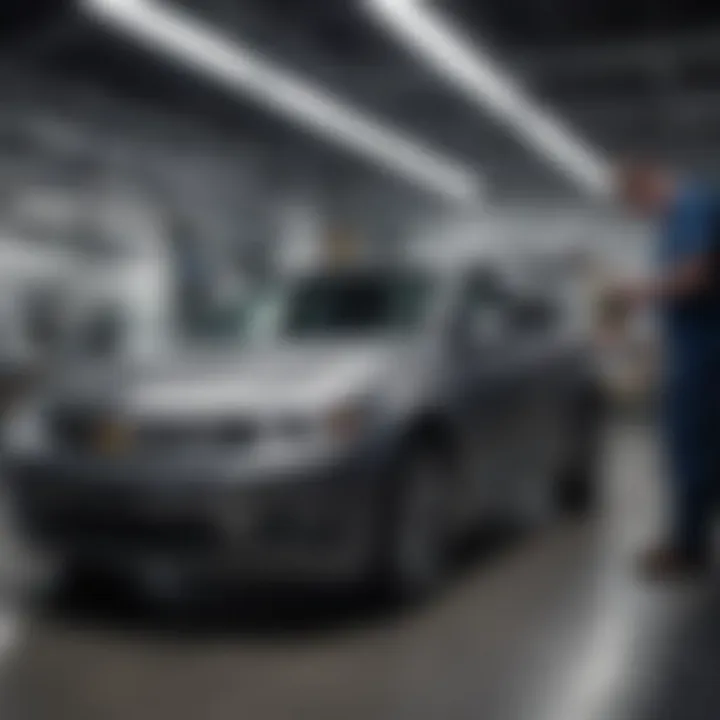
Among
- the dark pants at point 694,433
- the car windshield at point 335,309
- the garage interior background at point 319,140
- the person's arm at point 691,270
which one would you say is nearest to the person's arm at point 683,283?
the person's arm at point 691,270

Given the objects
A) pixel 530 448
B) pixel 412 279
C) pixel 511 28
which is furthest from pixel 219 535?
pixel 511 28

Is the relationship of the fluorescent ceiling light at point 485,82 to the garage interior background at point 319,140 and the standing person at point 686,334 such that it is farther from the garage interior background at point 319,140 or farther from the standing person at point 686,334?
the standing person at point 686,334

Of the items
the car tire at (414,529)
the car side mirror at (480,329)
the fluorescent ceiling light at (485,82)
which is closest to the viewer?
the car tire at (414,529)

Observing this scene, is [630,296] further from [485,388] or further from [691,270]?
[485,388]

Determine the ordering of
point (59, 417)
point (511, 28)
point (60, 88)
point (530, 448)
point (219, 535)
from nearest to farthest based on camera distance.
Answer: point (219, 535) → point (59, 417) → point (530, 448) → point (511, 28) → point (60, 88)

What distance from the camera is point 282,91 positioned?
7090 mm

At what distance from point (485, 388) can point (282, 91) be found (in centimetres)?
409

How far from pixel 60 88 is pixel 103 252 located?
3.39 meters

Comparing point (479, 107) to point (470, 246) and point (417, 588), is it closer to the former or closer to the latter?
point (470, 246)

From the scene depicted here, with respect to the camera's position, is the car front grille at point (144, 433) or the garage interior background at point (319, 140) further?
the garage interior background at point (319, 140)

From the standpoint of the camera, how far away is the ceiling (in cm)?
575

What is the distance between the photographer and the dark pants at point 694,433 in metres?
3.33

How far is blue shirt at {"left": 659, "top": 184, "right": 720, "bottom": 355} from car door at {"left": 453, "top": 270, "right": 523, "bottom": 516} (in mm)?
586

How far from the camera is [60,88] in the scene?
288 inches
